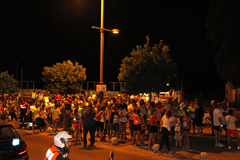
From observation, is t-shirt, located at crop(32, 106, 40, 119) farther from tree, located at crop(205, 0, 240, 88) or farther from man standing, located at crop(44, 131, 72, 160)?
tree, located at crop(205, 0, 240, 88)

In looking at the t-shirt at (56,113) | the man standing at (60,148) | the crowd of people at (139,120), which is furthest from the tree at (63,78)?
the man standing at (60,148)

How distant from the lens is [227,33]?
48.1ft

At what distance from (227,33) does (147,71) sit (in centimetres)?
556

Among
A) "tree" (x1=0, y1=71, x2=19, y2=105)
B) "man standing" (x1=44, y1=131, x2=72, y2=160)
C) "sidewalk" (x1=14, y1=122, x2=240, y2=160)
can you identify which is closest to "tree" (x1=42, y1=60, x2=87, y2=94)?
"tree" (x1=0, y1=71, x2=19, y2=105)

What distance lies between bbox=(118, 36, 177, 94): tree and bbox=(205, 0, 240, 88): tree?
3.27 metres

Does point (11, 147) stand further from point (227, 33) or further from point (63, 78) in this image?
point (63, 78)

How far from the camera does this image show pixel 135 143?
10.7 m

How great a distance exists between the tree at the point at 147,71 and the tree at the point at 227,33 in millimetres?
3275

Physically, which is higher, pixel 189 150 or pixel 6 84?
pixel 6 84

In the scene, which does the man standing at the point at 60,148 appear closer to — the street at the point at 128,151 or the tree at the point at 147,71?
the street at the point at 128,151

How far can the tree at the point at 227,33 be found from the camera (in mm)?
14234

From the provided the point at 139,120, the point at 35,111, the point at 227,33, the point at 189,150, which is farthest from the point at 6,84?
the point at 189,150

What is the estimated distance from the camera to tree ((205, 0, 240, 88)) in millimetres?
14234

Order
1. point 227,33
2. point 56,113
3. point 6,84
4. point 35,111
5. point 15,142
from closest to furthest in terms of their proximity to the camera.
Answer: point 15,142, point 56,113, point 35,111, point 227,33, point 6,84
